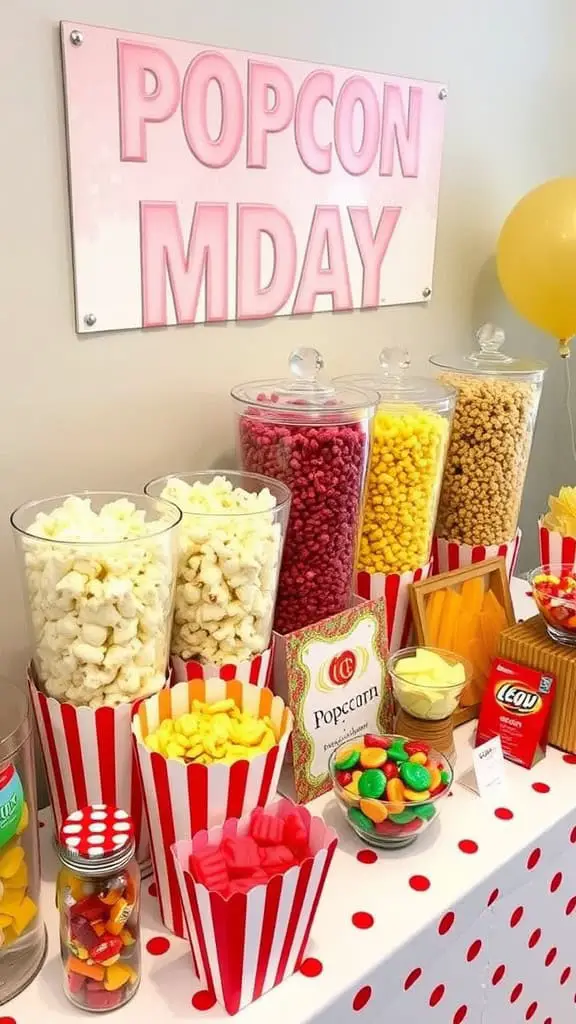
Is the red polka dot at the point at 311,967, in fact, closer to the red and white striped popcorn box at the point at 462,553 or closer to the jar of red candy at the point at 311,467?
the jar of red candy at the point at 311,467

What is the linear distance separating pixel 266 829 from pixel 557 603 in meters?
0.61

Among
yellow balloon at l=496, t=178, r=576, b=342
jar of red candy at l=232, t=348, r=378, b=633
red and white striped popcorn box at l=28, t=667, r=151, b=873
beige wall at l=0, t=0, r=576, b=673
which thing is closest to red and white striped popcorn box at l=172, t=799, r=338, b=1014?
red and white striped popcorn box at l=28, t=667, r=151, b=873

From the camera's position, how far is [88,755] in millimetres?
992

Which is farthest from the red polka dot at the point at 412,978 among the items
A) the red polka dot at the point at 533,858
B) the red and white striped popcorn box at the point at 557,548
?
the red and white striped popcorn box at the point at 557,548

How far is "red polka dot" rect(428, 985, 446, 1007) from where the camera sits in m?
1.04

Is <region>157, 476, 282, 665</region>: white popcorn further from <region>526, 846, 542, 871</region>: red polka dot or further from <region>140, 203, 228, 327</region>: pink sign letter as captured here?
<region>526, 846, 542, 871</region>: red polka dot

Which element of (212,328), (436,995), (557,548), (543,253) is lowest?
(436,995)

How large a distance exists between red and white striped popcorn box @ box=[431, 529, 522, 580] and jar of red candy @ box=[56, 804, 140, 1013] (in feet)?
2.72

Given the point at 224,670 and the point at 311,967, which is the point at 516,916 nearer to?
the point at 311,967

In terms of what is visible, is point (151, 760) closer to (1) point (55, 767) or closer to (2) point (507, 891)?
(1) point (55, 767)

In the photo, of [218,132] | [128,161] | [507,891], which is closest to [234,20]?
[218,132]

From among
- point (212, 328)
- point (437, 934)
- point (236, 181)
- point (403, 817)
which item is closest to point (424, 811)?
point (403, 817)

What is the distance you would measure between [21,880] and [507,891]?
609 mm

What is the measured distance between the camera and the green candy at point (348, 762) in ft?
3.67
